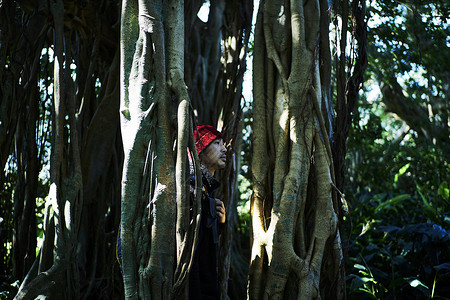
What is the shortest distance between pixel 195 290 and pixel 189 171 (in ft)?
1.54

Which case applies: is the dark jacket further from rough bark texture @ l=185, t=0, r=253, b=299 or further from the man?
rough bark texture @ l=185, t=0, r=253, b=299

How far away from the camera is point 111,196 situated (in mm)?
3475

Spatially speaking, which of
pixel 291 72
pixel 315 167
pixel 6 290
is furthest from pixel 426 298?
pixel 6 290

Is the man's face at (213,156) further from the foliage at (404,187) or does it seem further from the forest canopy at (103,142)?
the foliage at (404,187)

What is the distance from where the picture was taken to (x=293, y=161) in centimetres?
223

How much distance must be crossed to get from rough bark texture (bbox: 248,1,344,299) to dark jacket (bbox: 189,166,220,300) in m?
0.25

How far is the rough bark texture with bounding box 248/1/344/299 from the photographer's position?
217cm

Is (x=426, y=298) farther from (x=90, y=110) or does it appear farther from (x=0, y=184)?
(x=0, y=184)

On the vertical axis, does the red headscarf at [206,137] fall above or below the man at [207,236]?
above

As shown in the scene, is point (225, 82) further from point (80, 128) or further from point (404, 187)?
point (404, 187)

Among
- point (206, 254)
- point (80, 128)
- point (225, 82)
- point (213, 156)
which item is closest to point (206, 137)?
point (213, 156)

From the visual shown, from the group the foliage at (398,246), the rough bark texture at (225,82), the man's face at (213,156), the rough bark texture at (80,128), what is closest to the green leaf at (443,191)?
the foliage at (398,246)

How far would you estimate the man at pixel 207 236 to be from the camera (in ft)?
6.49

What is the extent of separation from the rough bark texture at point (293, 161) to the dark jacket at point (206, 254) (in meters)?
0.25
